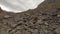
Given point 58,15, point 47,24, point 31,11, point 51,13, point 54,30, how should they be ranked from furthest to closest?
point 31,11 → point 51,13 → point 58,15 → point 47,24 → point 54,30

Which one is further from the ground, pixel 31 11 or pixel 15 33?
pixel 31 11

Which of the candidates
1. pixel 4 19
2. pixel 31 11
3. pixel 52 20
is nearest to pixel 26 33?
pixel 52 20

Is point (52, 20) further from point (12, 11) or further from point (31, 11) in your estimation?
point (12, 11)

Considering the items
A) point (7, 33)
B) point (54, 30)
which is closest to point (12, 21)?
point (7, 33)

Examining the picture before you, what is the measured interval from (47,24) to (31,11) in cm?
369

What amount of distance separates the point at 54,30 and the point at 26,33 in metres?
1.33

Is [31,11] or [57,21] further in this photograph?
[31,11]

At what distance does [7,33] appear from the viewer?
8.31 meters

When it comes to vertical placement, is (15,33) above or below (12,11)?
below

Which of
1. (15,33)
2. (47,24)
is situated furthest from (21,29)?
(47,24)

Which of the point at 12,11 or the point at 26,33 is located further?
the point at 12,11

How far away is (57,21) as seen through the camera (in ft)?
29.3

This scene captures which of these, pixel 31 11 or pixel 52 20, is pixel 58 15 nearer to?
pixel 52 20

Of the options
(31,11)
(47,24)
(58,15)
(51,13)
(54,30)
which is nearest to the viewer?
(54,30)
